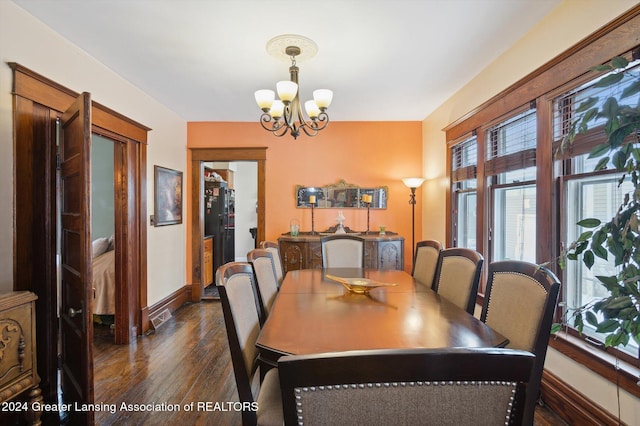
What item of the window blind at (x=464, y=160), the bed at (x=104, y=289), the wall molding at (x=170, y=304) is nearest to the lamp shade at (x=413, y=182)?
the window blind at (x=464, y=160)

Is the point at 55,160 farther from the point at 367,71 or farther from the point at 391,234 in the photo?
the point at 391,234

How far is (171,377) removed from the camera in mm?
2482

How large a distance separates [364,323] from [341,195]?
3073 millimetres

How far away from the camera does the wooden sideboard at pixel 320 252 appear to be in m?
4.00

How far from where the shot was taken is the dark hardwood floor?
6.61 feet

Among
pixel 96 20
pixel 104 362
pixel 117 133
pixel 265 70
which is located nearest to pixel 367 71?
pixel 265 70

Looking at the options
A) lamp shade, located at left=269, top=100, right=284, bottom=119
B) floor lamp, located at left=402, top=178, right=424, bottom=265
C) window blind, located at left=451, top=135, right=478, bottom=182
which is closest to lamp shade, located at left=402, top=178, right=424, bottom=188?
floor lamp, located at left=402, top=178, right=424, bottom=265

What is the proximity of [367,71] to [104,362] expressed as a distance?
354 cm

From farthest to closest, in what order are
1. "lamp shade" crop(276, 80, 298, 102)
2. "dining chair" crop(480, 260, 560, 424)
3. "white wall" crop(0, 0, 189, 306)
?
"lamp shade" crop(276, 80, 298, 102) < "white wall" crop(0, 0, 189, 306) < "dining chair" crop(480, 260, 560, 424)

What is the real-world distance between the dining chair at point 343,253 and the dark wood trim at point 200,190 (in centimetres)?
156

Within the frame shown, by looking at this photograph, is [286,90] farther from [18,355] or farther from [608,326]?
[18,355]

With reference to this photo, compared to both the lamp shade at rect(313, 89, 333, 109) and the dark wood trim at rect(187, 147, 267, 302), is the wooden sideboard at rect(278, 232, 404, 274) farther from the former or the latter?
the lamp shade at rect(313, 89, 333, 109)

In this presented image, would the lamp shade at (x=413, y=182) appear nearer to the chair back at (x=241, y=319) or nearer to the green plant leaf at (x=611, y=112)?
the chair back at (x=241, y=319)

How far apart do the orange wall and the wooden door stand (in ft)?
8.21
